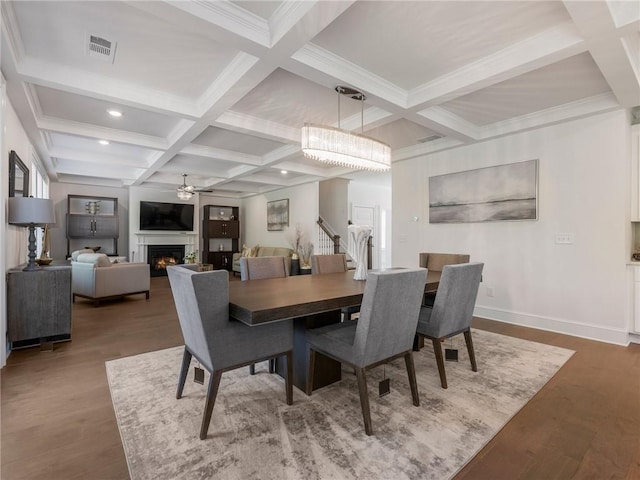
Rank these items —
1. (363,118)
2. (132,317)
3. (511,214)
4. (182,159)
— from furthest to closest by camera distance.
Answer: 1. (182,159)
2. (132,317)
3. (511,214)
4. (363,118)

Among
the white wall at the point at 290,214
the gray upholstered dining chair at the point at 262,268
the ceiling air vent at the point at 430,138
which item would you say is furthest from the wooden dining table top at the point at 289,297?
the white wall at the point at 290,214

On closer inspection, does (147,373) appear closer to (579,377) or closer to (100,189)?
(579,377)

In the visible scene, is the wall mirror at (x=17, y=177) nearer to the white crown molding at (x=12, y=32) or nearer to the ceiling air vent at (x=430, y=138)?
the white crown molding at (x=12, y=32)

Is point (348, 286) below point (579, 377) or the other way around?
the other way around

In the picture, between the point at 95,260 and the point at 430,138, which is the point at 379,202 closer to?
the point at 430,138

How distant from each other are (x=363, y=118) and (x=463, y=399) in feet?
9.90

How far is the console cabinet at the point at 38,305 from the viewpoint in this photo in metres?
2.98

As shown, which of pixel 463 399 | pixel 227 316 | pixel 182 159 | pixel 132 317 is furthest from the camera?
pixel 182 159

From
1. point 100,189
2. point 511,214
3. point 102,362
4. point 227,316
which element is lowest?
point 102,362

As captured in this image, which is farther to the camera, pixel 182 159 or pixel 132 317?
pixel 182 159

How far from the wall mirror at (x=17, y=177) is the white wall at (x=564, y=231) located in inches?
206

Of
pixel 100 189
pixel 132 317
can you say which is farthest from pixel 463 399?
pixel 100 189

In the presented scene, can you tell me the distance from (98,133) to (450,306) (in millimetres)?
4882

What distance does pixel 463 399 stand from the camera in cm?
222
